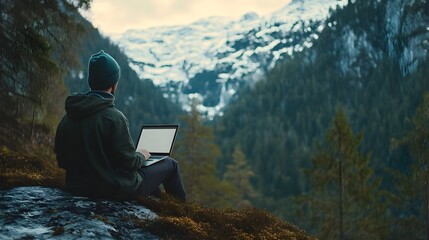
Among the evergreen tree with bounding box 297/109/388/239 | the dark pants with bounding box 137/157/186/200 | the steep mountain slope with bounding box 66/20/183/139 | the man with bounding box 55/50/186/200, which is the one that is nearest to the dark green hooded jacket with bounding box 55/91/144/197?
the man with bounding box 55/50/186/200

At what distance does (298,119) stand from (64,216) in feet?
479

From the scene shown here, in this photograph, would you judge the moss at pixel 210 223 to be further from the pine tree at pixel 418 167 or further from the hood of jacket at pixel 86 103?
the pine tree at pixel 418 167

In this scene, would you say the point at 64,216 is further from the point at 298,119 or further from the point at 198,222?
the point at 298,119

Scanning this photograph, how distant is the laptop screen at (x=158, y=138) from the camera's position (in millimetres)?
6422

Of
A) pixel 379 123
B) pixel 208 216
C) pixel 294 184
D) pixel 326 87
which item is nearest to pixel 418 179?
pixel 208 216

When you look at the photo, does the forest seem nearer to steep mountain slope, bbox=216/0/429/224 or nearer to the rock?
steep mountain slope, bbox=216/0/429/224

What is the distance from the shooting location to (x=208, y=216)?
585 centimetres

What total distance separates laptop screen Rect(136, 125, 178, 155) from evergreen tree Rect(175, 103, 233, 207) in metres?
30.1

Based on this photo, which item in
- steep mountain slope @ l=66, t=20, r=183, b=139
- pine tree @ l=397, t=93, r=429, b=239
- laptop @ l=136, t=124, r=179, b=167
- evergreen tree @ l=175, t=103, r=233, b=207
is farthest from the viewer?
steep mountain slope @ l=66, t=20, r=183, b=139

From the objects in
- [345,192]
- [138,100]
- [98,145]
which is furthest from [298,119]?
[98,145]

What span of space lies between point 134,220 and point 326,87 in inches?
6484

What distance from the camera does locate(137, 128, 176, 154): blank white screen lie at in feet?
21.1

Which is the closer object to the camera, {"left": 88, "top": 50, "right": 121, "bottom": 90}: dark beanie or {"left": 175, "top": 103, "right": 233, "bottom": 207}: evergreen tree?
{"left": 88, "top": 50, "right": 121, "bottom": 90}: dark beanie

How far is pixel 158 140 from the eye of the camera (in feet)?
21.5
